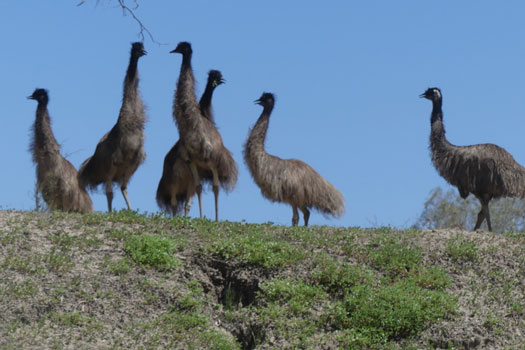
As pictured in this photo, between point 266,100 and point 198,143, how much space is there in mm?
2427

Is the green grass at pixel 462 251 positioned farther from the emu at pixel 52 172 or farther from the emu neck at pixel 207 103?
the emu at pixel 52 172

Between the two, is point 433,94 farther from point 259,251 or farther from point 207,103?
point 259,251

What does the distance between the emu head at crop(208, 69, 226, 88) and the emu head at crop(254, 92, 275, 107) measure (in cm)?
114

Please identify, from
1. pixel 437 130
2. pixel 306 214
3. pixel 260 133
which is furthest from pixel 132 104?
pixel 437 130

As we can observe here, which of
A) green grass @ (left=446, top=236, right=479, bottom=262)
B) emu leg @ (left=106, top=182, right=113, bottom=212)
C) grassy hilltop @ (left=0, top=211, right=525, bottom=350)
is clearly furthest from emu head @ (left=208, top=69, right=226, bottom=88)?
green grass @ (left=446, top=236, right=479, bottom=262)

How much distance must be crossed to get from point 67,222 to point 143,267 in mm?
1827

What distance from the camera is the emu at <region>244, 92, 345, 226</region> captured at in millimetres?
15852

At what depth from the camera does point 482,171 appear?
14914 millimetres

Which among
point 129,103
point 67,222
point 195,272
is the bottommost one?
point 195,272

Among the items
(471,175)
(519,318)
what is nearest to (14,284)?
(519,318)

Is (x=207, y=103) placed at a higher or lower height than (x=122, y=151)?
higher

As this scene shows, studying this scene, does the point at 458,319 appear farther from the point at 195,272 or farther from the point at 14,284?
the point at 14,284

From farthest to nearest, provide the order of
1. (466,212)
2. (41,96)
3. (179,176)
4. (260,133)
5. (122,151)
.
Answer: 1. (466,212)
2. (41,96)
3. (260,133)
4. (179,176)
5. (122,151)

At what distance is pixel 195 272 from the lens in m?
11.2
